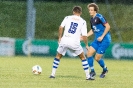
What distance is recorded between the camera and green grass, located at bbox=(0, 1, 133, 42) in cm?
3266

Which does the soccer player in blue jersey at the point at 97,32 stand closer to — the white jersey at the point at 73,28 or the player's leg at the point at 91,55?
the player's leg at the point at 91,55

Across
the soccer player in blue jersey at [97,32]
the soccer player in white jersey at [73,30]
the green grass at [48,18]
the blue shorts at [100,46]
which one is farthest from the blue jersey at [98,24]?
the green grass at [48,18]

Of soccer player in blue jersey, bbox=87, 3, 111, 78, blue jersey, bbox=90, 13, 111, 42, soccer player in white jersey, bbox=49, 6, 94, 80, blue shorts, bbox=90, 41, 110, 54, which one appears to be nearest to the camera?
soccer player in white jersey, bbox=49, 6, 94, 80

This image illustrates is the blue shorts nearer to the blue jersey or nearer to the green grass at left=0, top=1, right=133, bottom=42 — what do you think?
the blue jersey

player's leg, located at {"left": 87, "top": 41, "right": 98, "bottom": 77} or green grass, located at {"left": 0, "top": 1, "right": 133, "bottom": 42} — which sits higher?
player's leg, located at {"left": 87, "top": 41, "right": 98, "bottom": 77}

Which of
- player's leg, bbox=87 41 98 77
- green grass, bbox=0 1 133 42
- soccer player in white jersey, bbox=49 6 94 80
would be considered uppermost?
soccer player in white jersey, bbox=49 6 94 80

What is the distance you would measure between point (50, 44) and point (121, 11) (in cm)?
1033

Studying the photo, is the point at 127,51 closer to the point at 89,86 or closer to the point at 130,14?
the point at 130,14

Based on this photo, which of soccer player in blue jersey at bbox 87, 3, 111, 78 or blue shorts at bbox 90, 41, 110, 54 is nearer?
soccer player in blue jersey at bbox 87, 3, 111, 78

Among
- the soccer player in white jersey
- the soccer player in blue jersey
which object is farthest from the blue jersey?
the soccer player in white jersey

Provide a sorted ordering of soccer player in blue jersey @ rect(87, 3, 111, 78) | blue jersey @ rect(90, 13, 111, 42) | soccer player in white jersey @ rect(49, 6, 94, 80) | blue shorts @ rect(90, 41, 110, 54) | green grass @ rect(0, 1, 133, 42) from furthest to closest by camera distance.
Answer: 1. green grass @ rect(0, 1, 133, 42)
2. blue shorts @ rect(90, 41, 110, 54)
3. blue jersey @ rect(90, 13, 111, 42)
4. soccer player in blue jersey @ rect(87, 3, 111, 78)
5. soccer player in white jersey @ rect(49, 6, 94, 80)

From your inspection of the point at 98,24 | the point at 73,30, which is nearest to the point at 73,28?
the point at 73,30

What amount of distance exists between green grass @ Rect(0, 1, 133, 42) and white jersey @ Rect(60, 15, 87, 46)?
19.5 meters

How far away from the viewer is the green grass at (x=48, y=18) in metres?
32.7
